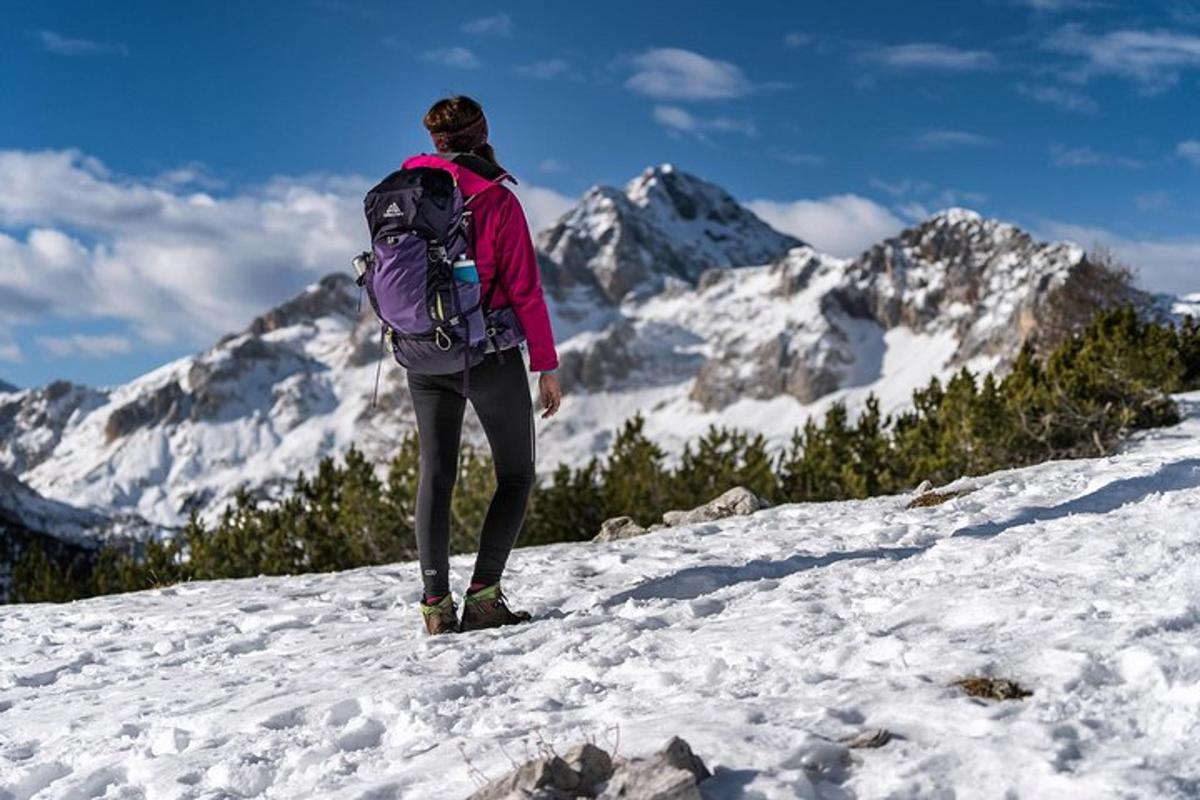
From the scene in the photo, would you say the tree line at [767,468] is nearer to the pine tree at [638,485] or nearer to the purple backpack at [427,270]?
the pine tree at [638,485]

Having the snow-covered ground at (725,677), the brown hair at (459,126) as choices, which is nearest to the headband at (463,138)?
→ the brown hair at (459,126)

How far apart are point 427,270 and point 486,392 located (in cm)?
88

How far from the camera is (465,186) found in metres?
6.53

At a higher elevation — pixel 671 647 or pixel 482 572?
pixel 482 572

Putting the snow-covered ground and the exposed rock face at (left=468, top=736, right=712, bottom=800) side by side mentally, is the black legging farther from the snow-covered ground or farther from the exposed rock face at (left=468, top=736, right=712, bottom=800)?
the exposed rock face at (left=468, top=736, right=712, bottom=800)

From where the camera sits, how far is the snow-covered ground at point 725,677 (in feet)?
13.7

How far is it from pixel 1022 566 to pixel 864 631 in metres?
1.62

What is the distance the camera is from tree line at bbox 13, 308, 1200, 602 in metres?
21.9

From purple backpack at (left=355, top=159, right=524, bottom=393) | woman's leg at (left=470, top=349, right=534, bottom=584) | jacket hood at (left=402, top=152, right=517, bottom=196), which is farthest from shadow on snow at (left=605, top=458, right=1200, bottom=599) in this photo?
jacket hood at (left=402, top=152, right=517, bottom=196)

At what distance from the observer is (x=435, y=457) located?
6.82 m

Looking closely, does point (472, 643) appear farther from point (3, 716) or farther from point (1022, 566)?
point (1022, 566)

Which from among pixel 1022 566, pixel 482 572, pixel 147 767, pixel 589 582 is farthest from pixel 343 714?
pixel 1022 566

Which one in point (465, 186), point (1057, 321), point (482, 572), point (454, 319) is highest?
point (1057, 321)

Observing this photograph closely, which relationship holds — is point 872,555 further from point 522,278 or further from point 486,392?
point 522,278
